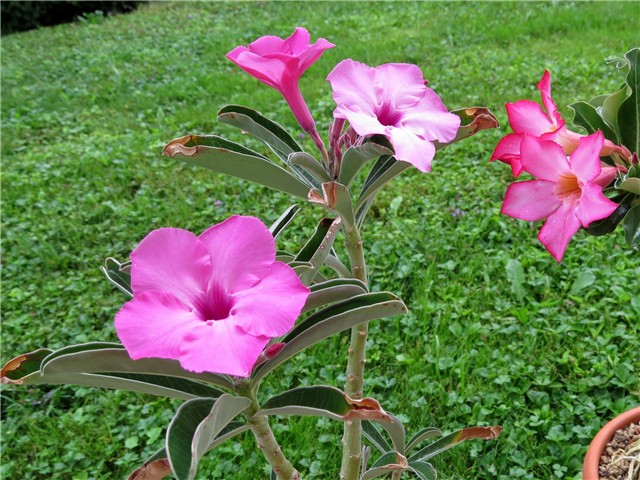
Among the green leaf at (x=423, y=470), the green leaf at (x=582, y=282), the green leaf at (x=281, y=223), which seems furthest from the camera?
the green leaf at (x=582, y=282)

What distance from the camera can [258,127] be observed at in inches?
32.8

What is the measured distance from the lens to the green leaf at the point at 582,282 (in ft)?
6.72

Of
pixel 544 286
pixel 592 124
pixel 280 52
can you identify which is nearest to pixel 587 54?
pixel 544 286

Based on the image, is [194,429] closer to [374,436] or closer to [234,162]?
[234,162]

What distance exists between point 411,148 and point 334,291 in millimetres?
198

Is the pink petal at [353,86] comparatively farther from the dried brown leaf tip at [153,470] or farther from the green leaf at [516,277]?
the green leaf at [516,277]

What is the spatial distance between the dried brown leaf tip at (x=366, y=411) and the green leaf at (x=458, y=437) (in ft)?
1.58

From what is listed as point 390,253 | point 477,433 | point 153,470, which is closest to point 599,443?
point 477,433

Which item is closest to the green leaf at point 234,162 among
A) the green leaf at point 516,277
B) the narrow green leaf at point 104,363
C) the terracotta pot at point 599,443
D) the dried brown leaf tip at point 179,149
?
the dried brown leaf tip at point 179,149

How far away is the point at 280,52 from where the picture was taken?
0.74 metres

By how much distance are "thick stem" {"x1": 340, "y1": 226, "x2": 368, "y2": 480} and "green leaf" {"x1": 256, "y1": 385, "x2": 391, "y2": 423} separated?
5.8 inches

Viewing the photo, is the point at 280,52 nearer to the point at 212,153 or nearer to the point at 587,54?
the point at 212,153

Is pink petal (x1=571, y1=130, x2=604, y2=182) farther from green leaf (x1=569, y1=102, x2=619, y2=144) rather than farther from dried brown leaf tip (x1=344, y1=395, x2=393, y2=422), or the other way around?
dried brown leaf tip (x1=344, y1=395, x2=393, y2=422)

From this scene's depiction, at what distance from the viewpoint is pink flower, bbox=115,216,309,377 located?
54 cm
